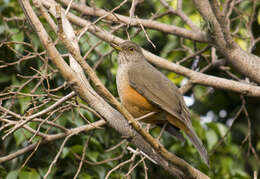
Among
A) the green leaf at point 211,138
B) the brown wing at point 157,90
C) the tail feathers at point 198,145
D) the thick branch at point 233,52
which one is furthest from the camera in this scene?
the green leaf at point 211,138

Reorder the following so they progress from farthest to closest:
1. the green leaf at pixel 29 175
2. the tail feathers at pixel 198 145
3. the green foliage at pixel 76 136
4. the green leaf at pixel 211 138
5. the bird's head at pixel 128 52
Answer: the green leaf at pixel 211 138
the bird's head at pixel 128 52
the green foliage at pixel 76 136
the green leaf at pixel 29 175
the tail feathers at pixel 198 145

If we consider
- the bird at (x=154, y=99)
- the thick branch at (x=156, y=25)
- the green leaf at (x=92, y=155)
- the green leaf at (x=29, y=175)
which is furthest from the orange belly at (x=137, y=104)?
the green leaf at (x=29, y=175)

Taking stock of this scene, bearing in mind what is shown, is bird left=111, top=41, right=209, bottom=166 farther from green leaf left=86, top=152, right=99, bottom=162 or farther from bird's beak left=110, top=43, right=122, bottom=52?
green leaf left=86, top=152, right=99, bottom=162

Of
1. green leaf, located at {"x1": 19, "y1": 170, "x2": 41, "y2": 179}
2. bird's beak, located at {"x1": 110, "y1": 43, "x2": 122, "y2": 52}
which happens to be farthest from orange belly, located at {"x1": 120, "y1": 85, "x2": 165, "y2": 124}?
green leaf, located at {"x1": 19, "y1": 170, "x2": 41, "y2": 179}

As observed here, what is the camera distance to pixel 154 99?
4.25m

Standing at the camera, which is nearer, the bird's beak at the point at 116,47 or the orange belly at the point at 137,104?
the orange belly at the point at 137,104

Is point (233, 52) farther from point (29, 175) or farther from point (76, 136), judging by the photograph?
point (29, 175)

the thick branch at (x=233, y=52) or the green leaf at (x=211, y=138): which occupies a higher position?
the thick branch at (x=233, y=52)

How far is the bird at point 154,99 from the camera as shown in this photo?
4176 millimetres

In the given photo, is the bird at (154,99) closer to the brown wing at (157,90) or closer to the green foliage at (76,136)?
the brown wing at (157,90)

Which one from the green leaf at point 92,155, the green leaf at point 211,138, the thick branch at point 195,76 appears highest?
the thick branch at point 195,76

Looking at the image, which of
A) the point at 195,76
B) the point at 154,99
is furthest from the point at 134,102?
the point at 195,76

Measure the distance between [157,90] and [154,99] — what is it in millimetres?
189

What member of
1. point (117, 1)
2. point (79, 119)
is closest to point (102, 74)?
point (79, 119)
